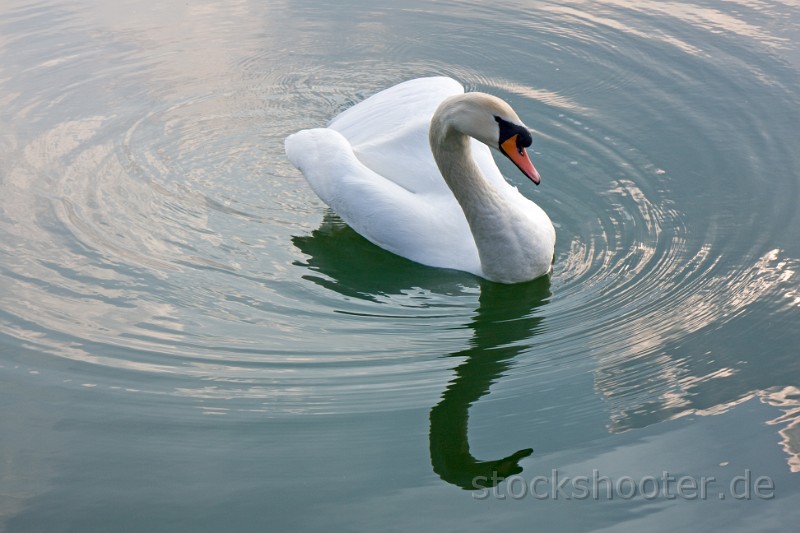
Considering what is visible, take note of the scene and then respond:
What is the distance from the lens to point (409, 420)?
5.02 metres

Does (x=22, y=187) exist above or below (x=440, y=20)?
below

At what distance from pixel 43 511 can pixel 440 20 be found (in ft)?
21.2

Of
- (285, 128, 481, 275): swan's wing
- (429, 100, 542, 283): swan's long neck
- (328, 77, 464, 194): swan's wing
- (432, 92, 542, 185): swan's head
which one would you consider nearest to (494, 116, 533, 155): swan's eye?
(432, 92, 542, 185): swan's head

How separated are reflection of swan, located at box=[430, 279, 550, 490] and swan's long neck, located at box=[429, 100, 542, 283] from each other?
0.14 metres

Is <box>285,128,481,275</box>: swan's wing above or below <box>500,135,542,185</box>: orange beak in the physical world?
below

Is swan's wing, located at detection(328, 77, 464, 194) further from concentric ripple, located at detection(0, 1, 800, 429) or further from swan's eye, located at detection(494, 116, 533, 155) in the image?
swan's eye, located at detection(494, 116, 533, 155)

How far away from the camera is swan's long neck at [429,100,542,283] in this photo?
611 cm

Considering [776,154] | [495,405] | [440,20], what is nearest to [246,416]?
[495,405]

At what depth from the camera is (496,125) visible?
5.69 m

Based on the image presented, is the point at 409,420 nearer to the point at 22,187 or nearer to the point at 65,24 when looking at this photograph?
the point at 22,187

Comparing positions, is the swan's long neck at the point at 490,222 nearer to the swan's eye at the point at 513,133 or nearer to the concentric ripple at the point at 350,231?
the concentric ripple at the point at 350,231

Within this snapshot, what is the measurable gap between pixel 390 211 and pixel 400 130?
0.80 metres

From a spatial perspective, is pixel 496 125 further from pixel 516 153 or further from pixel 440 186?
pixel 440 186

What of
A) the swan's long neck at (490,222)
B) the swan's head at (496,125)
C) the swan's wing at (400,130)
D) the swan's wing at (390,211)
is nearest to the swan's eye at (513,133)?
the swan's head at (496,125)
